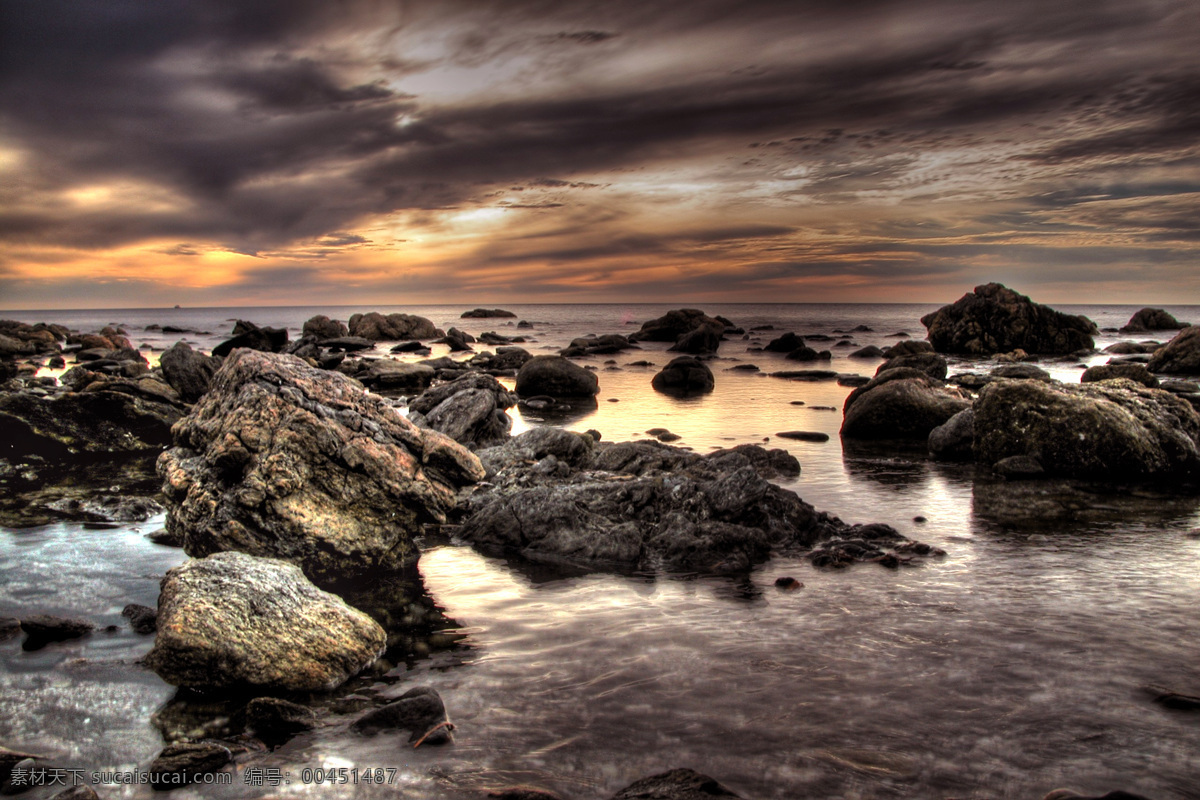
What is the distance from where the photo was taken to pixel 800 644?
19.8 ft

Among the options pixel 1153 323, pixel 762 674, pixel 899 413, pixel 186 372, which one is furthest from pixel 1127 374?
pixel 1153 323

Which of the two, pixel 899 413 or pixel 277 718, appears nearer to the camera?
pixel 277 718

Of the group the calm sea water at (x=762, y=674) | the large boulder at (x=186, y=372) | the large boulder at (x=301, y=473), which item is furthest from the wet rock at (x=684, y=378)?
the large boulder at (x=301, y=473)

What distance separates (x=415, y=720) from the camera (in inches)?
191

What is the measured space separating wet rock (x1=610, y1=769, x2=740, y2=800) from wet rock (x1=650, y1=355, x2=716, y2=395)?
2190 centimetres

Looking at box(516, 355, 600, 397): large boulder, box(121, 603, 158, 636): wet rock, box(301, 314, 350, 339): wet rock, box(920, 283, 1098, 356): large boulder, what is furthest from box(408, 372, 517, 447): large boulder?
box(301, 314, 350, 339): wet rock

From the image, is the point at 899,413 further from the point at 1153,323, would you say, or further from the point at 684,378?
the point at 1153,323

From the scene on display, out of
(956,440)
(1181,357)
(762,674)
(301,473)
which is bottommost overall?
(762,674)

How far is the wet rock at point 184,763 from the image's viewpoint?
4.22 m

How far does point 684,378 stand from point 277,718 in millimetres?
22576

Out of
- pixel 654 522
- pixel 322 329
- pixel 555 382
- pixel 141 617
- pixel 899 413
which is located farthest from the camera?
pixel 322 329

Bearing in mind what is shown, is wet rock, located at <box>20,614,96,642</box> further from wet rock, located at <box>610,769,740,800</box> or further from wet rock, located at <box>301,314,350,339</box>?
wet rock, located at <box>301,314,350,339</box>

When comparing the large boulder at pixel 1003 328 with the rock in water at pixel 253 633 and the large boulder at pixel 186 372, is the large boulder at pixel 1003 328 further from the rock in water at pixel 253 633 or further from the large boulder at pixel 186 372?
the rock in water at pixel 253 633

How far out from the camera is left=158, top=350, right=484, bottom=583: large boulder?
762 centimetres
